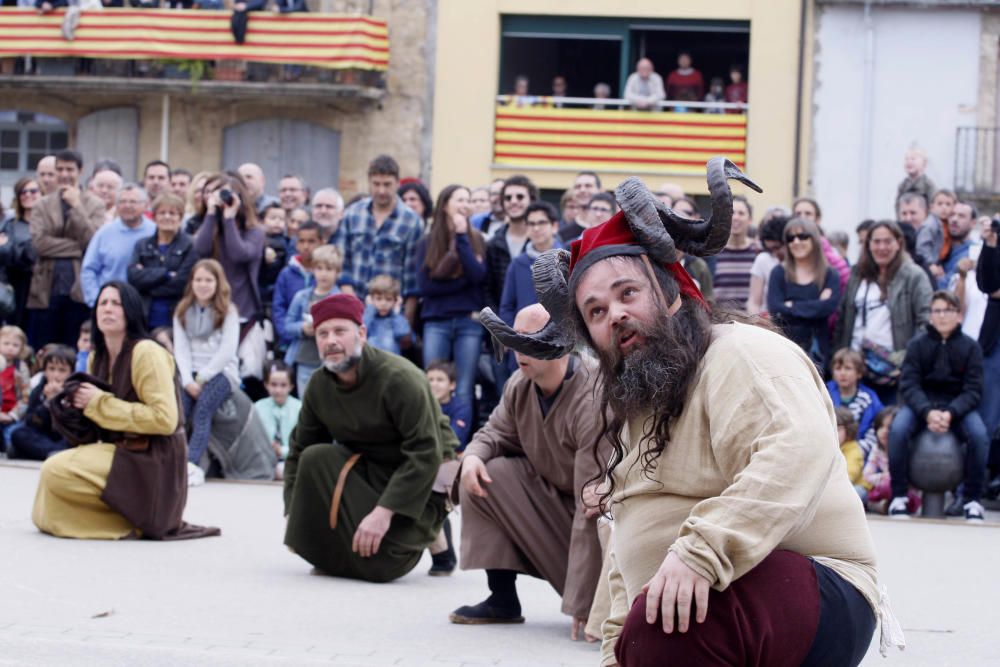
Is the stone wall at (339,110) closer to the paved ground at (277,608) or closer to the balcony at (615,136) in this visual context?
the balcony at (615,136)

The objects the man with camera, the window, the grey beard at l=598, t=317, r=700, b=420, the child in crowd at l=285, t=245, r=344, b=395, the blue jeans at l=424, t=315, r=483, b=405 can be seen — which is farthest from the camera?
the window

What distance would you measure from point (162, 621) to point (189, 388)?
15.5 ft

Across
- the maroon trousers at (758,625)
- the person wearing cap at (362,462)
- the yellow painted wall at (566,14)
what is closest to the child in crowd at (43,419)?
the person wearing cap at (362,462)

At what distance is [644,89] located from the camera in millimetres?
23500

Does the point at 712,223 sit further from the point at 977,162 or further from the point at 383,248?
the point at 977,162

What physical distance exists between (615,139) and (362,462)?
55.2 feet

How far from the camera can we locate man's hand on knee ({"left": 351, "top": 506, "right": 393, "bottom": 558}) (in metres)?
7.14

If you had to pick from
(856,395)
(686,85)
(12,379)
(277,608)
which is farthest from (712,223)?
(686,85)

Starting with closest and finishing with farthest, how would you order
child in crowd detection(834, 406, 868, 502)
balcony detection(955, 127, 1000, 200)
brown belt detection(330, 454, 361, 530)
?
brown belt detection(330, 454, 361, 530) → child in crowd detection(834, 406, 868, 502) → balcony detection(955, 127, 1000, 200)

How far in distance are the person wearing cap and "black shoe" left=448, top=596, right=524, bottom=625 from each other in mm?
889

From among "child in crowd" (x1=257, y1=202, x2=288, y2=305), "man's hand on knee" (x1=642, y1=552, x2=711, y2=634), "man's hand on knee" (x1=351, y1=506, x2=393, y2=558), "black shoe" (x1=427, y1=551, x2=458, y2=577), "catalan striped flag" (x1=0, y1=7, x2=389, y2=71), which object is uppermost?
"catalan striped flag" (x1=0, y1=7, x2=389, y2=71)

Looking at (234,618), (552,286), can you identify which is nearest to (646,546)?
(552,286)

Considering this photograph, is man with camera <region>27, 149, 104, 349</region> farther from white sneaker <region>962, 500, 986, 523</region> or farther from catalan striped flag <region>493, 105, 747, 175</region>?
catalan striped flag <region>493, 105, 747, 175</region>

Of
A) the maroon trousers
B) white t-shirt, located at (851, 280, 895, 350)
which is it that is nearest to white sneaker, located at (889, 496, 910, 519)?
white t-shirt, located at (851, 280, 895, 350)
